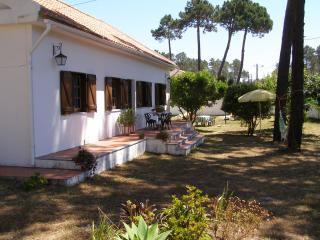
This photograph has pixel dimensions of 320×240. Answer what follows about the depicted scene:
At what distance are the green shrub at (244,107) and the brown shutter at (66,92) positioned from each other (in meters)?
11.1

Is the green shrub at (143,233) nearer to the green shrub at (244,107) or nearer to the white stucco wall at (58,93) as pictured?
the white stucco wall at (58,93)

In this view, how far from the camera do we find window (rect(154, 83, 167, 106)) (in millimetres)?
19172

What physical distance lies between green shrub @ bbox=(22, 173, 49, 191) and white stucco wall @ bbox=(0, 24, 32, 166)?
1.35m

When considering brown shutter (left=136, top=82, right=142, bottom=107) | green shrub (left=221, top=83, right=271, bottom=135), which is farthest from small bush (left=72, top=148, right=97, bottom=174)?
green shrub (left=221, top=83, right=271, bottom=135)

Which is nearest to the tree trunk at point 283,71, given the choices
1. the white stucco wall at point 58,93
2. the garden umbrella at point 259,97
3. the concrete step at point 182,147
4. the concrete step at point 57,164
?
the garden umbrella at point 259,97

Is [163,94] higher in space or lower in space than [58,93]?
higher

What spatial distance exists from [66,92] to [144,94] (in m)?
7.12

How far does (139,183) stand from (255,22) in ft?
138

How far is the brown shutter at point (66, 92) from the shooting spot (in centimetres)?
1011

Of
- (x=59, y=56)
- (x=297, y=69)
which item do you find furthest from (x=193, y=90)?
(x=59, y=56)

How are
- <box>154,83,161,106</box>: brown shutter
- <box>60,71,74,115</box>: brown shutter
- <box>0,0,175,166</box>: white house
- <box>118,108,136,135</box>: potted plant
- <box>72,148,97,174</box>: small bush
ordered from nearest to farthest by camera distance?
1. <box>72,148,97,174</box>: small bush
2. <box>0,0,175,166</box>: white house
3. <box>60,71,74,115</box>: brown shutter
4. <box>118,108,136,135</box>: potted plant
5. <box>154,83,161,106</box>: brown shutter

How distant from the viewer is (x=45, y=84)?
9.45m

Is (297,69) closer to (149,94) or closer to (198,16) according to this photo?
(149,94)

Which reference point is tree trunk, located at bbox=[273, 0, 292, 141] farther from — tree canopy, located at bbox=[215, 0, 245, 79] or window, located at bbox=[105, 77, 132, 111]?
tree canopy, located at bbox=[215, 0, 245, 79]
